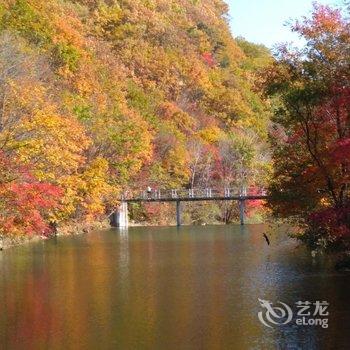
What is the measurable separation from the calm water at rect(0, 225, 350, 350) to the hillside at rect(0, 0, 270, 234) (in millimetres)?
5363

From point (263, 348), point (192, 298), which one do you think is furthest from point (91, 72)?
point (263, 348)

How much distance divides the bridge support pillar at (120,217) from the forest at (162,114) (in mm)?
1357

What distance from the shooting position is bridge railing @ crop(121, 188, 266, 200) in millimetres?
55125

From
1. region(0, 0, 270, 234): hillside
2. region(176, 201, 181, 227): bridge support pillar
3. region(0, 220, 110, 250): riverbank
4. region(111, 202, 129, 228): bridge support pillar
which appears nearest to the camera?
region(0, 0, 270, 234): hillside

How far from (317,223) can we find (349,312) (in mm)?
7885

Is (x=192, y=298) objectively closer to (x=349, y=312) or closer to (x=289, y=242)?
(x=349, y=312)

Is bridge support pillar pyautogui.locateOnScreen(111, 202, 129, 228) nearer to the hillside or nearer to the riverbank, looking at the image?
the riverbank

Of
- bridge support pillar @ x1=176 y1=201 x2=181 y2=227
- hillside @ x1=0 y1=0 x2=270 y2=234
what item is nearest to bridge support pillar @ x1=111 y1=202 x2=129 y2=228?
hillside @ x1=0 y1=0 x2=270 y2=234

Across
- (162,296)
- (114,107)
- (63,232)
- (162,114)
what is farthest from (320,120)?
(162,114)

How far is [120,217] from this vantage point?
54.4 meters

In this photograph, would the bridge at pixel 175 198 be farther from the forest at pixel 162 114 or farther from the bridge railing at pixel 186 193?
the forest at pixel 162 114

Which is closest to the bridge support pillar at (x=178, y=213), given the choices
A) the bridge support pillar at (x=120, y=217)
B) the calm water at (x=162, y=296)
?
the bridge support pillar at (x=120, y=217)

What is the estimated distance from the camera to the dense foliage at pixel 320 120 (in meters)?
22.2

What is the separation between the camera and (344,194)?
24.2 meters
